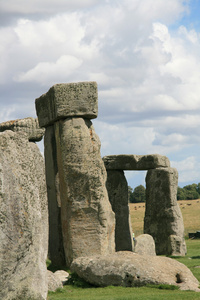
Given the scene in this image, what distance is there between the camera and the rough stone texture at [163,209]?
2248 centimetres

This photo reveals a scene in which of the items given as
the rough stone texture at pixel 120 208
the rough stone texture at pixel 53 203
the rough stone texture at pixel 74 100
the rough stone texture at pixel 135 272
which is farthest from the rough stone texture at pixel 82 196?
the rough stone texture at pixel 120 208

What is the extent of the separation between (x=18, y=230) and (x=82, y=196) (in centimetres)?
775

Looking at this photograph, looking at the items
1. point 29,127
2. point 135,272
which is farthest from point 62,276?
point 29,127

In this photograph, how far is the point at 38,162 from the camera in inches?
432

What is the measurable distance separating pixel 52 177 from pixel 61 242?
1812 millimetres

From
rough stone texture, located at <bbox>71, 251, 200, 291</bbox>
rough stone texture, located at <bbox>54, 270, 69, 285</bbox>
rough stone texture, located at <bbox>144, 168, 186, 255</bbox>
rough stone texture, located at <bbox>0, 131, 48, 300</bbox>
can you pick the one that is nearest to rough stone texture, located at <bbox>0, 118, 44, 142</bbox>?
rough stone texture, located at <bbox>71, 251, 200, 291</bbox>

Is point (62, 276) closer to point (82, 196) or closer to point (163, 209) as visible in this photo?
point (82, 196)

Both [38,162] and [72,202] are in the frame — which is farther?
[72,202]

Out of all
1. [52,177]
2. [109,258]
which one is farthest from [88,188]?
[109,258]

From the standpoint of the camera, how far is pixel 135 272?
36.1 ft

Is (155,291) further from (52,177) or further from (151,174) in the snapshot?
(151,174)

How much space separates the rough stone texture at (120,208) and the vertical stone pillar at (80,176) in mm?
6428

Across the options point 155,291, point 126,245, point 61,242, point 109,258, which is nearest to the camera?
point 155,291

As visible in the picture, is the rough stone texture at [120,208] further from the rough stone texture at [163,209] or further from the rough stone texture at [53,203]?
the rough stone texture at [53,203]
